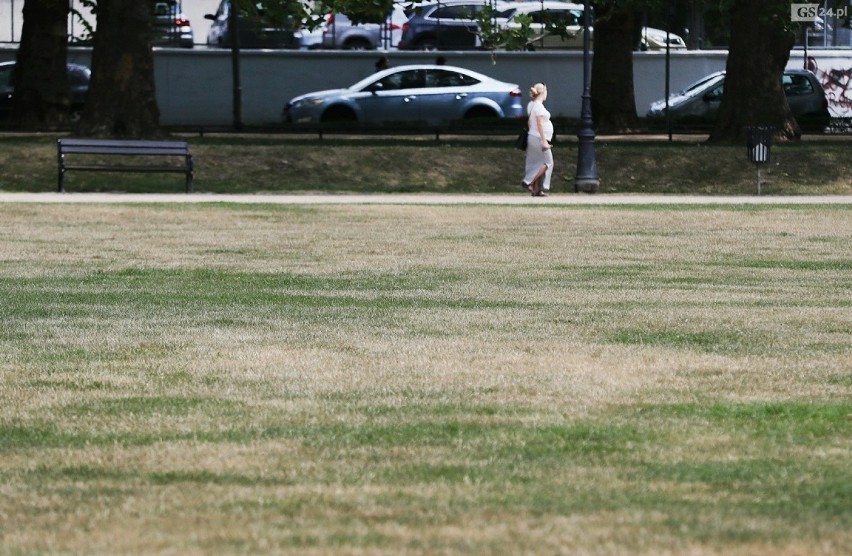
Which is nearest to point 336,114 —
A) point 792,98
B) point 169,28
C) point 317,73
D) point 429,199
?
point 317,73

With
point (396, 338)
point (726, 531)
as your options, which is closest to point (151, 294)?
point (396, 338)

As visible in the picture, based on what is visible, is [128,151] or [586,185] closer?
[128,151]

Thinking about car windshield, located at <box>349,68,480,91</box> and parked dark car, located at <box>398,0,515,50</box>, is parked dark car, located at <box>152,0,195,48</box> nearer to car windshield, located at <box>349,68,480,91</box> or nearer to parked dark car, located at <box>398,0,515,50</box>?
parked dark car, located at <box>398,0,515,50</box>

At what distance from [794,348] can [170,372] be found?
3.20 m

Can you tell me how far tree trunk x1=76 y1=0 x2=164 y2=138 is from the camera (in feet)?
90.4

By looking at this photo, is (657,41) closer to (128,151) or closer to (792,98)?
(792,98)

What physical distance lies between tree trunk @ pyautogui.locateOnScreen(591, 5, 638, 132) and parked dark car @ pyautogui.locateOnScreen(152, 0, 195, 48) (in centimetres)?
1249

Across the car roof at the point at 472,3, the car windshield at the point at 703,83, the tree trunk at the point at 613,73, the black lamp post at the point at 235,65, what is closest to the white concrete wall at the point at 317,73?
the car roof at the point at 472,3

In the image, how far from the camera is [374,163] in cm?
2748

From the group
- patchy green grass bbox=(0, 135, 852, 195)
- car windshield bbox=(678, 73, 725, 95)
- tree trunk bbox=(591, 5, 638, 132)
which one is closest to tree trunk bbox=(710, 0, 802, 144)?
patchy green grass bbox=(0, 135, 852, 195)

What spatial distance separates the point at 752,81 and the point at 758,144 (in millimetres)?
4651

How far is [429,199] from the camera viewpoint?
2428 cm

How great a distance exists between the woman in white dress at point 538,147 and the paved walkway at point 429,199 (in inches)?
9.3

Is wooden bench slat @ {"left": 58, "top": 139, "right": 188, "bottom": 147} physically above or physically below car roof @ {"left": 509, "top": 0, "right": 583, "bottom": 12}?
below
